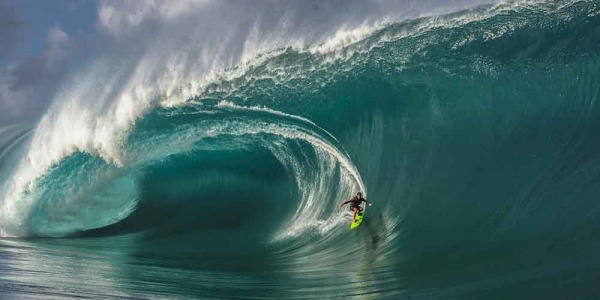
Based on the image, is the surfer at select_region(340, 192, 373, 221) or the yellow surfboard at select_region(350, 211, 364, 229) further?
the yellow surfboard at select_region(350, 211, 364, 229)

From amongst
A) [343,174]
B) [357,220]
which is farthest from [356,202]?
[343,174]

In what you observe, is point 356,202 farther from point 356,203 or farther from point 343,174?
point 343,174

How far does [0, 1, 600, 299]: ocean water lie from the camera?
8461 millimetres

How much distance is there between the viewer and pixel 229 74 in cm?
1339

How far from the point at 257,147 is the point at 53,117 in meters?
4.95

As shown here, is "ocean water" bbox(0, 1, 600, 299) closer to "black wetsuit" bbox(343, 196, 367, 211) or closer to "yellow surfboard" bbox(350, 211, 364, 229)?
"yellow surfboard" bbox(350, 211, 364, 229)

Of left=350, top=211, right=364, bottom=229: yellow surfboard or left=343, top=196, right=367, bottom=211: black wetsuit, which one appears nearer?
left=343, top=196, right=367, bottom=211: black wetsuit

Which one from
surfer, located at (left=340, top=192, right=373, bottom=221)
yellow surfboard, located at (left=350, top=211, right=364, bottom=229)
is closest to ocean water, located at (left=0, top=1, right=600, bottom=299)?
yellow surfboard, located at (left=350, top=211, right=364, bottom=229)

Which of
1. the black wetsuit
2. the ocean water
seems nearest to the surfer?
the black wetsuit

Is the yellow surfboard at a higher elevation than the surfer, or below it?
below

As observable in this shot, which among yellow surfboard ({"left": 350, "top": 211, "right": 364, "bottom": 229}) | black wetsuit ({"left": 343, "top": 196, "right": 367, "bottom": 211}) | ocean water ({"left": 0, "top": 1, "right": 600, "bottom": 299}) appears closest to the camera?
ocean water ({"left": 0, "top": 1, "right": 600, "bottom": 299})

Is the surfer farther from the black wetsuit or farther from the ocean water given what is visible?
the ocean water

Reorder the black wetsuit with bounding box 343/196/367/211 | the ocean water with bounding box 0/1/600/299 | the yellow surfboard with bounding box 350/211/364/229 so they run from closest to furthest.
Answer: the ocean water with bounding box 0/1/600/299
the black wetsuit with bounding box 343/196/367/211
the yellow surfboard with bounding box 350/211/364/229

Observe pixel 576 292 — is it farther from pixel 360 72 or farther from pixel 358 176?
pixel 360 72
